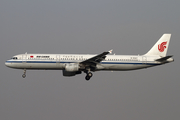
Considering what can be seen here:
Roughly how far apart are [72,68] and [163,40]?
17306 millimetres

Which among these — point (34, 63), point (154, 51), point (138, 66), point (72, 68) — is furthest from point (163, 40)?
point (34, 63)

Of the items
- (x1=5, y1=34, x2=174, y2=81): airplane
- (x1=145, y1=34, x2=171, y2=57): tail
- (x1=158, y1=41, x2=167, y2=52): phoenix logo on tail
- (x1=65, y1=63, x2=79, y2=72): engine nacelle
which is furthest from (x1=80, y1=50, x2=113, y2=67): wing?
(x1=158, y1=41, x2=167, y2=52): phoenix logo on tail

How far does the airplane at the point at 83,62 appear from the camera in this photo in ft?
155

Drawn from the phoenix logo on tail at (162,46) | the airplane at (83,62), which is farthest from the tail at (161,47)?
the airplane at (83,62)

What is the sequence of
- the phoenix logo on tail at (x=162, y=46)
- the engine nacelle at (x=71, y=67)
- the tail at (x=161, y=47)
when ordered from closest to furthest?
the engine nacelle at (x=71, y=67)
the tail at (x=161, y=47)
the phoenix logo on tail at (x=162, y=46)

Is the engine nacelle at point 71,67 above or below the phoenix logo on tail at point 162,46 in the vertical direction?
below

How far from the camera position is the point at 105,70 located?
49344 millimetres

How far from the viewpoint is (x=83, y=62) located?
47.2m

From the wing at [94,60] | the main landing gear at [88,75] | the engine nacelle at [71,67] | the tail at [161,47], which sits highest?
the tail at [161,47]

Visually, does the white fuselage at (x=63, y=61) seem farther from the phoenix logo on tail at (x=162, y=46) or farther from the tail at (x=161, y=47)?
the phoenix logo on tail at (x=162, y=46)

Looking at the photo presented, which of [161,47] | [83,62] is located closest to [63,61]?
[83,62]

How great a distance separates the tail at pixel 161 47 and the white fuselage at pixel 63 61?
323 cm

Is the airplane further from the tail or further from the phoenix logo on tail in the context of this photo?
the phoenix logo on tail

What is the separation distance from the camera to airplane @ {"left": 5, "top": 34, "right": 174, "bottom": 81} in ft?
155
